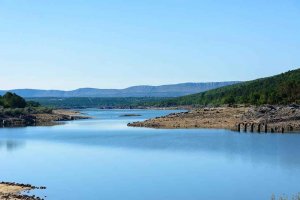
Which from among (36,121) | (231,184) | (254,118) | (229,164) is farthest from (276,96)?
(231,184)

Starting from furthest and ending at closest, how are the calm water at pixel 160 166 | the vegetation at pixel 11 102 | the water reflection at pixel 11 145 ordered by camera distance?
the vegetation at pixel 11 102
the water reflection at pixel 11 145
the calm water at pixel 160 166

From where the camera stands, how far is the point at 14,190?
1273 inches

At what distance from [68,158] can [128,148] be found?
979 centimetres

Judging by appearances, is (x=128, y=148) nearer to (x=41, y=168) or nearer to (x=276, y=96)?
(x=41, y=168)

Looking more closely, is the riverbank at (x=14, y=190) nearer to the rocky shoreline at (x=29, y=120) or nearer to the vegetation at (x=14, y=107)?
the rocky shoreline at (x=29, y=120)

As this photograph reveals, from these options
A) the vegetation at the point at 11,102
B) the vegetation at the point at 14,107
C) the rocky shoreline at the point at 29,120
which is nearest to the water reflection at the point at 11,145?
the rocky shoreline at the point at 29,120

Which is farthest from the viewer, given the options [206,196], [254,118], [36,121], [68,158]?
[36,121]

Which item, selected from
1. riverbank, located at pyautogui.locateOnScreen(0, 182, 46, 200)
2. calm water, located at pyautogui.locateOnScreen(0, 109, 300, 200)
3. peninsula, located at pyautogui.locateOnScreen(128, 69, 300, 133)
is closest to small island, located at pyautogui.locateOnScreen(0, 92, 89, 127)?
peninsula, located at pyautogui.locateOnScreen(128, 69, 300, 133)

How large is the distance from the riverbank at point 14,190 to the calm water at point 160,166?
4.17 ft

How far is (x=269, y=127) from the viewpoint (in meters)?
75.9

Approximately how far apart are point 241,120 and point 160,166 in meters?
42.2

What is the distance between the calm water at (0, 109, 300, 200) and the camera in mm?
32875

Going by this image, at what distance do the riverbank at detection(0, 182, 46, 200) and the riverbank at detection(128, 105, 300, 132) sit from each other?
47439 mm

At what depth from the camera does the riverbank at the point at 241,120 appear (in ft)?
251
